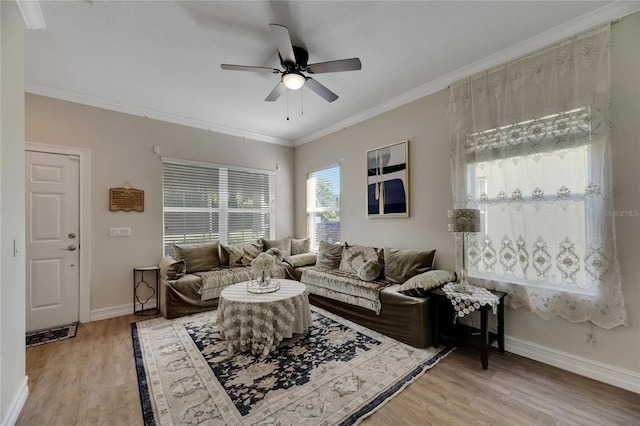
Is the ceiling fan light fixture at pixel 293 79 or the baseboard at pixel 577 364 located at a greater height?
the ceiling fan light fixture at pixel 293 79

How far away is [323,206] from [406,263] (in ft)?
7.02

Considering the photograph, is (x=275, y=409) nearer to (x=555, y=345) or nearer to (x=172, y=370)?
(x=172, y=370)

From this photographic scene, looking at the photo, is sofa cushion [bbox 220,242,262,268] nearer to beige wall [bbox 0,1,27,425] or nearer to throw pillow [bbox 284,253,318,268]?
A: throw pillow [bbox 284,253,318,268]

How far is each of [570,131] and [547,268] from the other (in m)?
1.15

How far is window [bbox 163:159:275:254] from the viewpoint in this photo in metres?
4.13

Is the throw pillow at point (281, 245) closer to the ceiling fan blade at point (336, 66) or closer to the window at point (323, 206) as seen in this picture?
the window at point (323, 206)

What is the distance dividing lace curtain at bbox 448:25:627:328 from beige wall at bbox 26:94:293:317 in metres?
4.01

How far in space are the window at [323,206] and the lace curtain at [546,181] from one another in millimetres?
2186

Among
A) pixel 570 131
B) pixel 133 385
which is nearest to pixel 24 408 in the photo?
pixel 133 385

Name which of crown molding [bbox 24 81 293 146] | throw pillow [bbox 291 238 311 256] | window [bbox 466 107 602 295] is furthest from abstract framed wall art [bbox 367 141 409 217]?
crown molding [bbox 24 81 293 146]

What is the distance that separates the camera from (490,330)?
2.64 metres

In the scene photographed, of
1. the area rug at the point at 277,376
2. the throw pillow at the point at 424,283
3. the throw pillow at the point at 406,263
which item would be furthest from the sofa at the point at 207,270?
the throw pillow at the point at 424,283

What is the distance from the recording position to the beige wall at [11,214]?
5.21 feet

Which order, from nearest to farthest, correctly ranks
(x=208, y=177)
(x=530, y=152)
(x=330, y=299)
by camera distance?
(x=530, y=152) < (x=330, y=299) < (x=208, y=177)
